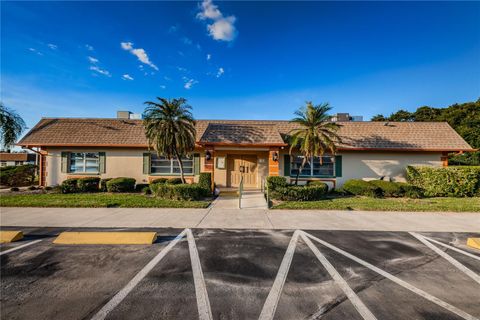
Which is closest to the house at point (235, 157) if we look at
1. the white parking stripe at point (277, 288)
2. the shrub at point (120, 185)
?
the shrub at point (120, 185)

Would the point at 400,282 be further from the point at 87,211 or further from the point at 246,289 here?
the point at 87,211

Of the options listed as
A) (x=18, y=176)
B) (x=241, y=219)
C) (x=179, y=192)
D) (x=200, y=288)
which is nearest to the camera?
(x=200, y=288)

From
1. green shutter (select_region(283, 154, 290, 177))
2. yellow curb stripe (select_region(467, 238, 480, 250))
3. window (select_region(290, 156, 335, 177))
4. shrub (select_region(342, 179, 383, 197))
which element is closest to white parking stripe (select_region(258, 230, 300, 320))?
yellow curb stripe (select_region(467, 238, 480, 250))

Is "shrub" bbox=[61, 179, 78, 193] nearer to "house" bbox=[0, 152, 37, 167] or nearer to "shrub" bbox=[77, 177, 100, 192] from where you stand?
"shrub" bbox=[77, 177, 100, 192]

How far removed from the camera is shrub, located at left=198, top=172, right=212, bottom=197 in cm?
1028

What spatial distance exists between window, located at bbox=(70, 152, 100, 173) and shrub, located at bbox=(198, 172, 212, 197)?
7.91m

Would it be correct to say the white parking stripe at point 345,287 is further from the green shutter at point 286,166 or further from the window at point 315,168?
the window at point 315,168

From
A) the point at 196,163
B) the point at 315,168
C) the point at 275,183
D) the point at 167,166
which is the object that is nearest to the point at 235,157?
the point at 196,163

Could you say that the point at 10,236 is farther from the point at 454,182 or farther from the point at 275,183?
the point at 454,182

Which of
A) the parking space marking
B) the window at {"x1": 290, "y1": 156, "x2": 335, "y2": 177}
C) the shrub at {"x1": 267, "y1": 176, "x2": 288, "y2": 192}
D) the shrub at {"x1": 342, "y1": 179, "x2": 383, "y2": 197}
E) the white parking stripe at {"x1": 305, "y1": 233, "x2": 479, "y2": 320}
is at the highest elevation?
the window at {"x1": 290, "y1": 156, "x2": 335, "y2": 177}

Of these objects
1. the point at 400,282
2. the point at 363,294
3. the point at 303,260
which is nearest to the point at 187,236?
the point at 303,260

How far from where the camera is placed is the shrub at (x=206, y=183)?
10.3 metres

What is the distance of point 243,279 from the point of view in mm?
3293

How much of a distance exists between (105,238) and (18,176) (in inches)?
688
